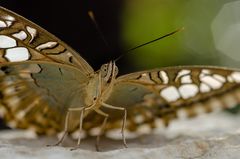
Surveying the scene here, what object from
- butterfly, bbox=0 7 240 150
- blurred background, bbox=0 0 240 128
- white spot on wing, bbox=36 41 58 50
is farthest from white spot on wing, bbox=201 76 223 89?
blurred background, bbox=0 0 240 128

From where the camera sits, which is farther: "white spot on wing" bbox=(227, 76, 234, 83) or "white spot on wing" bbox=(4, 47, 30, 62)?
"white spot on wing" bbox=(227, 76, 234, 83)

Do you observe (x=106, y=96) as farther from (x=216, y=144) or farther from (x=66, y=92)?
(x=216, y=144)

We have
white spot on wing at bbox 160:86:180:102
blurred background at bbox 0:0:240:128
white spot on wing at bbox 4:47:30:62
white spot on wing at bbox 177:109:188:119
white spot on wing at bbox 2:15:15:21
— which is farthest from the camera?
blurred background at bbox 0:0:240:128

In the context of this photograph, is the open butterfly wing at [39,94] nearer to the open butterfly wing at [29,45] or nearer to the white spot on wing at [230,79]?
the open butterfly wing at [29,45]

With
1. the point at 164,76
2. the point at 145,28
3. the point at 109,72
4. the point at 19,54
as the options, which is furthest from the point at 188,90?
the point at 145,28

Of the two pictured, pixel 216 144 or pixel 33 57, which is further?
pixel 33 57

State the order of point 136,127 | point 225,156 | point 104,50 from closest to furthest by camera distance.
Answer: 1. point 225,156
2. point 136,127
3. point 104,50

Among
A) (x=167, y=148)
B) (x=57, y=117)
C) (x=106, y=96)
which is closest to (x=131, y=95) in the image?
(x=106, y=96)

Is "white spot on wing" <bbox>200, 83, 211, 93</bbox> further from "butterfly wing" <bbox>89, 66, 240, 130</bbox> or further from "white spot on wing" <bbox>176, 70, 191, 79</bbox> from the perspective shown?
→ "white spot on wing" <bbox>176, 70, 191, 79</bbox>
